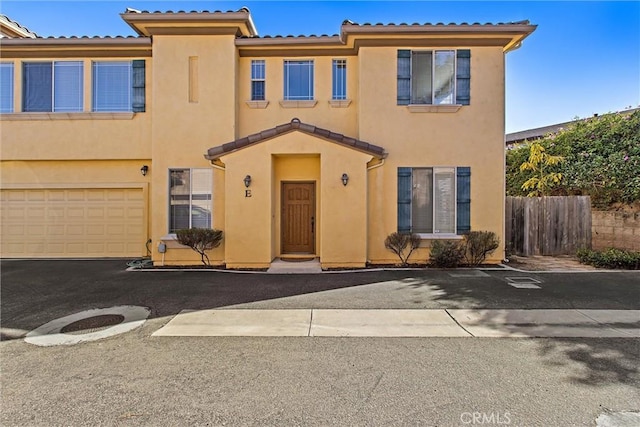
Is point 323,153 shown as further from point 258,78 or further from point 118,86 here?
point 118,86

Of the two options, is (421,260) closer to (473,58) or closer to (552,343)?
(552,343)

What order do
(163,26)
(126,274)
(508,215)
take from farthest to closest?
(508,215) → (163,26) → (126,274)

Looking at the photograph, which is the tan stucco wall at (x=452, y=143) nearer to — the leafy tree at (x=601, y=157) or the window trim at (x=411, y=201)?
the window trim at (x=411, y=201)

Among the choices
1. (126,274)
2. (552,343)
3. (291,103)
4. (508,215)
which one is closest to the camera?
(552,343)

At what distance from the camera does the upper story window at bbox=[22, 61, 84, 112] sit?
10.8 m

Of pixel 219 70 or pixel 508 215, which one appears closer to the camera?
pixel 219 70

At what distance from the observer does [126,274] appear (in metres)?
8.86

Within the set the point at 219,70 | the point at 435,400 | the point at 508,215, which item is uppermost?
the point at 219,70

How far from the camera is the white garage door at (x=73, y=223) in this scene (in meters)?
11.3

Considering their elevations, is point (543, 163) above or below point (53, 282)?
above

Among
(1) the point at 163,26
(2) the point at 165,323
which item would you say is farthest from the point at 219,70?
(2) the point at 165,323

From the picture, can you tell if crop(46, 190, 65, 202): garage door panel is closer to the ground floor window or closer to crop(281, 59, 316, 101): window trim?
crop(281, 59, 316, 101): window trim

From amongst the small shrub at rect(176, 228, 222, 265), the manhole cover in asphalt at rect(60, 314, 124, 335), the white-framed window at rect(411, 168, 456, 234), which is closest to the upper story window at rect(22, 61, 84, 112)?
the small shrub at rect(176, 228, 222, 265)

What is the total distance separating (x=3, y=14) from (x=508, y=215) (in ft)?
59.0
